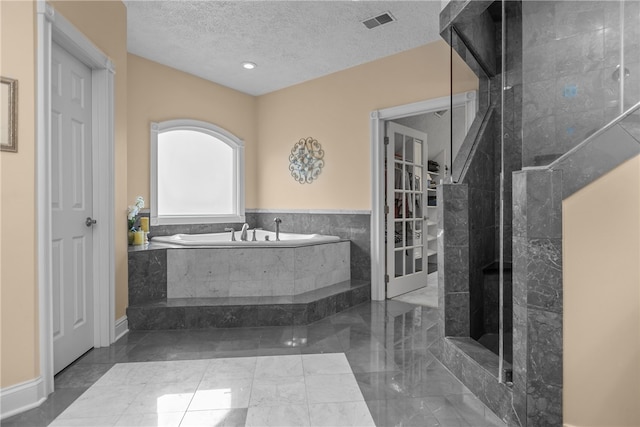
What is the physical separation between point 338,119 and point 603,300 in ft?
10.8

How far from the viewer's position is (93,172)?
254 centimetres

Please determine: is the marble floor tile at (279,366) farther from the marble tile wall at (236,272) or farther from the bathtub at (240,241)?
the bathtub at (240,241)

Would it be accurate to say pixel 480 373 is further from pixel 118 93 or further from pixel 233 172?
pixel 233 172

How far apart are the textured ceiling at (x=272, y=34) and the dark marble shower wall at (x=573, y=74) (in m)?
1.42

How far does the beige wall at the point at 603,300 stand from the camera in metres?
1.34

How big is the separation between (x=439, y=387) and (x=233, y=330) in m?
1.63

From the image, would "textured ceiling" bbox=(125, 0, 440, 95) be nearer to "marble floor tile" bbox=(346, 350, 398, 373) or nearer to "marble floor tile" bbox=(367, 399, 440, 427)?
"marble floor tile" bbox=(346, 350, 398, 373)

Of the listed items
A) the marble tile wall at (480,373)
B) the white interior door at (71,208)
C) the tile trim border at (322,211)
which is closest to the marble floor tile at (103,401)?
the white interior door at (71,208)

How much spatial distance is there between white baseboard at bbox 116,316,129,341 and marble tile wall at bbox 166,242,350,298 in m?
0.40

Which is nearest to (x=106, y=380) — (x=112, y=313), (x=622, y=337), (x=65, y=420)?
(x=65, y=420)

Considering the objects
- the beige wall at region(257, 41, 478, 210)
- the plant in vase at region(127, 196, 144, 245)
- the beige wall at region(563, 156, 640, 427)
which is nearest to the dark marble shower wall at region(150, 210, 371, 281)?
the beige wall at region(257, 41, 478, 210)

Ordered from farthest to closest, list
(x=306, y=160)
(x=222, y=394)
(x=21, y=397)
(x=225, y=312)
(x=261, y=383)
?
(x=306, y=160) < (x=225, y=312) < (x=261, y=383) < (x=222, y=394) < (x=21, y=397)

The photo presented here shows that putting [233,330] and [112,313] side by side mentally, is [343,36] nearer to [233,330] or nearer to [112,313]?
[233,330]

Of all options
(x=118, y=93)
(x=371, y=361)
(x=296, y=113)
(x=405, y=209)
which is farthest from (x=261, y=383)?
(x=296, y=113)
